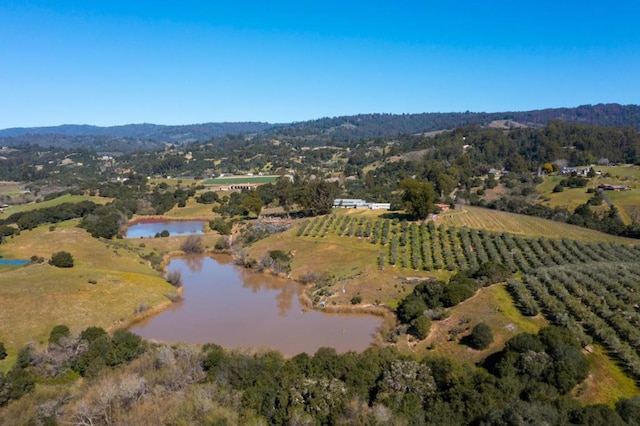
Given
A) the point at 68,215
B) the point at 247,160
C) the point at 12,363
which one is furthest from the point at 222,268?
the point at 247,160

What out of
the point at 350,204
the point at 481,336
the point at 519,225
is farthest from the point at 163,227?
the point at 481,336

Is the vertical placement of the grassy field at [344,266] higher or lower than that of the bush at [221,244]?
higher

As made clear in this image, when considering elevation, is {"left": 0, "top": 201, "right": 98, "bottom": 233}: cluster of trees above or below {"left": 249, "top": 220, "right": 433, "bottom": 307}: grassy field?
above

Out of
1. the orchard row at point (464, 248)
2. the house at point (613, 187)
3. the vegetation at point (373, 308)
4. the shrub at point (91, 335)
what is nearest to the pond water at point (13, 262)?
the vegetation at point (373, 308)

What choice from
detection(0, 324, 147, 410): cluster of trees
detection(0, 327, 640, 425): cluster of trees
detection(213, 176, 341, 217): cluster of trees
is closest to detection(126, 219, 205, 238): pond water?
detection(213, 176, 341, 217): cluster of trees

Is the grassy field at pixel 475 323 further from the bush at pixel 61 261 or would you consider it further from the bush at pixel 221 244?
the bush at pixel 61 261

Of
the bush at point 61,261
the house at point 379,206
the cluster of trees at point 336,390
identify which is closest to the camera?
the cluster of trees at point 336,390

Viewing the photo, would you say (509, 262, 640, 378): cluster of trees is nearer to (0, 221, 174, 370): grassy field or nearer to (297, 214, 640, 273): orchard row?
(297, 214, 640, 273): orchard row
